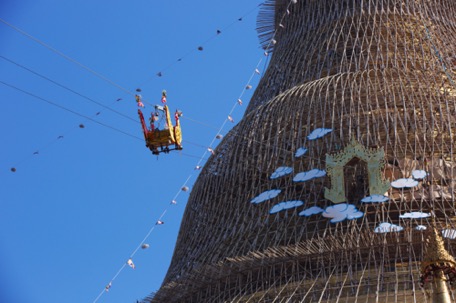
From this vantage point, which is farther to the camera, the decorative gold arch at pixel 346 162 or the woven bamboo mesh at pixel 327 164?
the decorative gold arch at pixel 346 162

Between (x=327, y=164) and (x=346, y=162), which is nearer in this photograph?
(x=346, y=162)

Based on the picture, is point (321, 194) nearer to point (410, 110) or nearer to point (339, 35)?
point (410, 110)

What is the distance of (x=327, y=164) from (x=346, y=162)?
66 cm

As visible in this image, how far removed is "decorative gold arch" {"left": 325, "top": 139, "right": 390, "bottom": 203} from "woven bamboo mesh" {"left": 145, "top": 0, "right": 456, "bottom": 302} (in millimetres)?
190

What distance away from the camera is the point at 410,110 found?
38.7 metres

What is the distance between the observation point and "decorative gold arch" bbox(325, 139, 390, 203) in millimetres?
36688

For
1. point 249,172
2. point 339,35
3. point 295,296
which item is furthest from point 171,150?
point 339,35

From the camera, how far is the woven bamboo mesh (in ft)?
113

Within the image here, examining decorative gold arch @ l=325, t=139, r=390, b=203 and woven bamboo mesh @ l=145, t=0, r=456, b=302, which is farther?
decorative gold arch @ l=325, t=139, r=390, b=203

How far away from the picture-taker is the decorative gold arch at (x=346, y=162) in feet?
120

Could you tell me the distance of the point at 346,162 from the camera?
3706 centimetres

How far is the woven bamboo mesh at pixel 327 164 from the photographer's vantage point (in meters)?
34.4

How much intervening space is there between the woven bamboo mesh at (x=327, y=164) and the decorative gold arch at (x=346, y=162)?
0.62 feet

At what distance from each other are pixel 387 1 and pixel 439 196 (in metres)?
13.0
